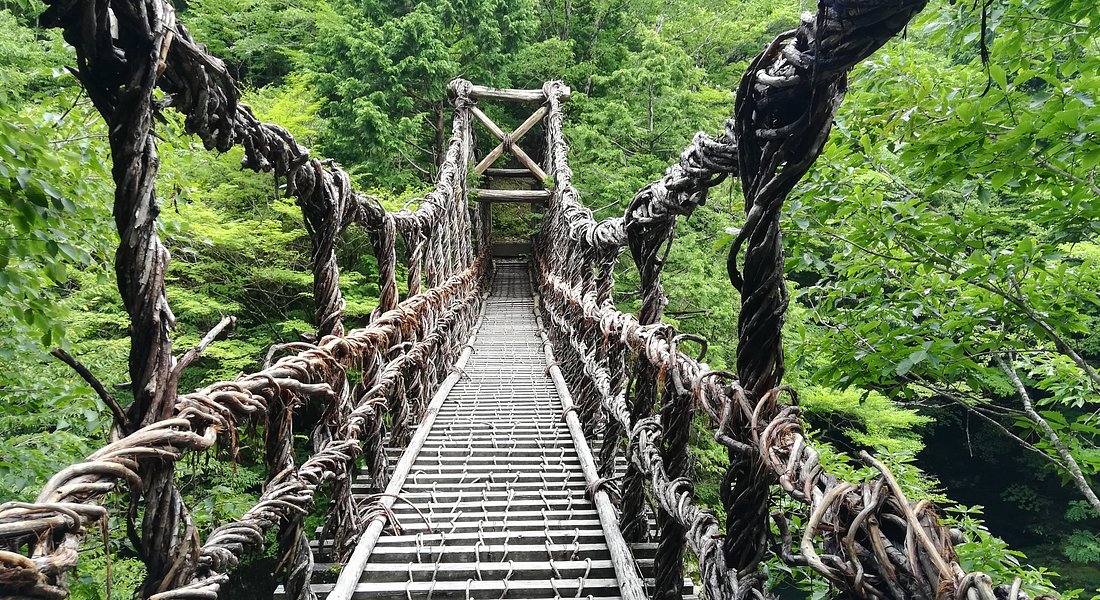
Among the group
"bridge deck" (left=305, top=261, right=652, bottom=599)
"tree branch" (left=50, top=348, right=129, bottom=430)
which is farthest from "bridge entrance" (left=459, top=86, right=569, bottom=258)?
"tree branch" (left=50, top=348, right=129, bottom=430)

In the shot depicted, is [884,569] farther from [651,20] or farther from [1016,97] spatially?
[651,20]

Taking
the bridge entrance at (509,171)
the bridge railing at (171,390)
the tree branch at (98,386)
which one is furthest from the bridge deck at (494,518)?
the bridge entrance at (509,171)

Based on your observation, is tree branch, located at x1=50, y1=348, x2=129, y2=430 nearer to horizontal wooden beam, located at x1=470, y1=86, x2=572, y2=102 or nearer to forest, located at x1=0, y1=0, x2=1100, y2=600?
forest, located at x1=0, y1=0, x2=1100, y2=600

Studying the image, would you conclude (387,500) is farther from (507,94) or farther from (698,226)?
(507,94)

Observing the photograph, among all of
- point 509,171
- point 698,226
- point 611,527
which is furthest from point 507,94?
point 611,527

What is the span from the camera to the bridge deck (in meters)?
1.76

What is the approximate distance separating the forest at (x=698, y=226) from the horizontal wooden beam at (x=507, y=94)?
51 cm

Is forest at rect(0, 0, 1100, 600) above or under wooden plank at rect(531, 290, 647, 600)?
above

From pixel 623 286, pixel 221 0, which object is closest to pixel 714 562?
pixel 623 286

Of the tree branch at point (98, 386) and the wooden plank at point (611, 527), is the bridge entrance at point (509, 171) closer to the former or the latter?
the wooden plank at point (611, 527)

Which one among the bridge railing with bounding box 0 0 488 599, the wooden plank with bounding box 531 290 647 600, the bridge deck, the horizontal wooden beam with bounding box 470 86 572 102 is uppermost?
the horizontal wooden beam with bounding box 470 86 572 102

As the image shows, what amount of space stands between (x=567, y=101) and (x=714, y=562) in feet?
36.3

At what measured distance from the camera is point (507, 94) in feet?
34.5

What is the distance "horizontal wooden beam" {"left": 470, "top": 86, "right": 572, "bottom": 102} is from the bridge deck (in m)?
7.69
